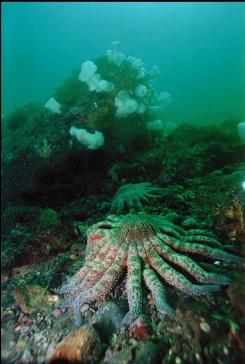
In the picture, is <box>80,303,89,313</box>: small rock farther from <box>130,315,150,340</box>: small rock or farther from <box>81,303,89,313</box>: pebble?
<box>130,315,150,340</box>: small rock

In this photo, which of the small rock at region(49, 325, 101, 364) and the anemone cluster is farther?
the anemone cluster

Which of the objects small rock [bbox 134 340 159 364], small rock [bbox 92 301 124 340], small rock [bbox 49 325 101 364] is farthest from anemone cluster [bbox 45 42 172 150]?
small rock [bbox 134 340 159 364]

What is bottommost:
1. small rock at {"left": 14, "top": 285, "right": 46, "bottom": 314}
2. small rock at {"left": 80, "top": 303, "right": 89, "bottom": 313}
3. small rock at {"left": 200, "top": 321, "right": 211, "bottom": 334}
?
small rock at {"left": 200, "top": 321, "right": 211, "bottom": 334}

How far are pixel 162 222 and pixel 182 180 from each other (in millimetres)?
2066

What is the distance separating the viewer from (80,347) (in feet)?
7.32

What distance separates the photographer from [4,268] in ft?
9.48

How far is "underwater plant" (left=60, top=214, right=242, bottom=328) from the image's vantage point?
265cm

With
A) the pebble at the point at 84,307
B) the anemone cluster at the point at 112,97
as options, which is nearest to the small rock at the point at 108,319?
the pebble at the point at 84,307

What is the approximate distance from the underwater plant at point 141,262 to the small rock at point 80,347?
276 millimetres

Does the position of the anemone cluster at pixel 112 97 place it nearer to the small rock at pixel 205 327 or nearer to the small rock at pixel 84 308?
the small rock at pixel 84 308

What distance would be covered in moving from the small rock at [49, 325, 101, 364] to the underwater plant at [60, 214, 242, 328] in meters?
0.28

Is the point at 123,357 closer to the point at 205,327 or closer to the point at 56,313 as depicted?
the point at 205,327

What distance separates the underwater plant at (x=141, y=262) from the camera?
2.65m

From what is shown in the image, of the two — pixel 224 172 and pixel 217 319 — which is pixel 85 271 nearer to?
pixel 217 319
